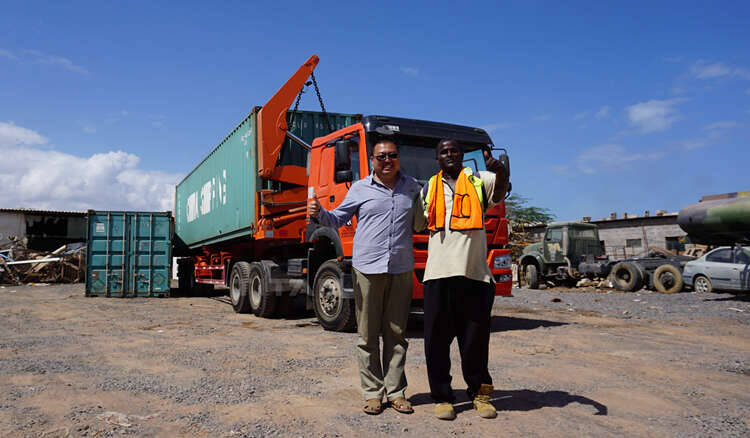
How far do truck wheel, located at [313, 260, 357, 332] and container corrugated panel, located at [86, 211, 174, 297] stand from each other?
9.32 metres

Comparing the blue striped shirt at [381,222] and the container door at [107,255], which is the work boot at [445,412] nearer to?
the blue striped shirt at [381,222]

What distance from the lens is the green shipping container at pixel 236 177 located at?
9.20 meters

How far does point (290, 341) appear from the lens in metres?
6.72

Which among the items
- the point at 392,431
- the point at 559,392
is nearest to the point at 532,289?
the point at 559,392

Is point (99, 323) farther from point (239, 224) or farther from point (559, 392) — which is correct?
point (559, 392)

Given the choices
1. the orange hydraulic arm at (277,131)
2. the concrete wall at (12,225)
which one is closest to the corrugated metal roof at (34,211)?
the concrete wall at (12,225)

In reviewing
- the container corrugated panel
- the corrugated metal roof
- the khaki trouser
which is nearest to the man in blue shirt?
the khaki trouser

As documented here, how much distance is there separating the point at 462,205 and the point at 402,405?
1.35 meters

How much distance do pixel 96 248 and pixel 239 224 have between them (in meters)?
7.36

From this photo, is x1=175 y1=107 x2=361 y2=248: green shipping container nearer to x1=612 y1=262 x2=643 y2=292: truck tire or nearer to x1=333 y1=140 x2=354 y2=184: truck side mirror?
x1=333 y1=140 x2=354 y2=184: truck side mirror

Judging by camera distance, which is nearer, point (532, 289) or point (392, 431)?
point (392, 431)

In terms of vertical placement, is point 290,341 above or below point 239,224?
below

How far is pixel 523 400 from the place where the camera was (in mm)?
3820

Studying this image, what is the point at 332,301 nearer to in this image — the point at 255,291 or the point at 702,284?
the point at 255,291
